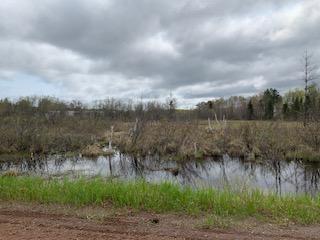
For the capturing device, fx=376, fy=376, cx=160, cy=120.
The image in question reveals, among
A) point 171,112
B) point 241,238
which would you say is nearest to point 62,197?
point 241,238

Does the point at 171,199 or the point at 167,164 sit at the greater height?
the point at 171,199

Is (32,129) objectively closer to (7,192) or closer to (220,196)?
(7,192)

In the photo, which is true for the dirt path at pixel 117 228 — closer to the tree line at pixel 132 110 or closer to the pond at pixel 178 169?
the pond at pixel 178 169

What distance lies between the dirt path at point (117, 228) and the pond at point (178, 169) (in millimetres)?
9271

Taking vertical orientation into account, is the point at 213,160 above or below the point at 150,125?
below

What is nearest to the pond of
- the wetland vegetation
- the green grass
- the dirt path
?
the wetland vegetation

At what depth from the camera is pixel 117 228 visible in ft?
20.1

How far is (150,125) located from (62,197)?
23481 millimetres

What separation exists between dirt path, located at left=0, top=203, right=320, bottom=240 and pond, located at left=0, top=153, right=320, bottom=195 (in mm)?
9271

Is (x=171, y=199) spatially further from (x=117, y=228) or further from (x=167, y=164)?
(x=167, y=164)

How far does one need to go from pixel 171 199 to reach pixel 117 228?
73.8 inches

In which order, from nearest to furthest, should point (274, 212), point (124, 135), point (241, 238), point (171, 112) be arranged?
1. point (241, 238)
2. point (274, 212)
3. point (124, 135)
4. point (171, 112)

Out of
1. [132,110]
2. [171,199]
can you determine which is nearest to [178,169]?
[171,199]

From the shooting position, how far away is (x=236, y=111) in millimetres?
81312
